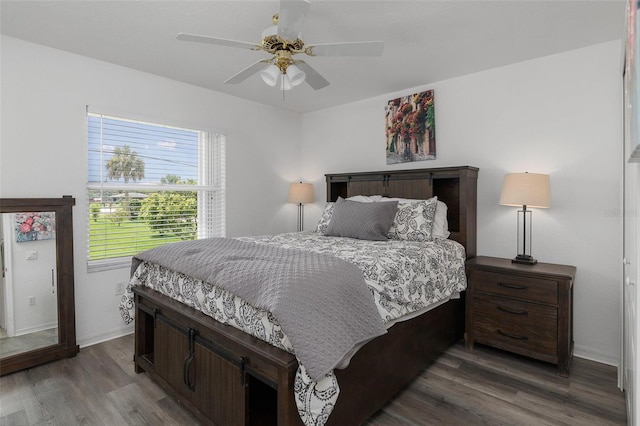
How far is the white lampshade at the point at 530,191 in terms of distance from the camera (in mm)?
2707

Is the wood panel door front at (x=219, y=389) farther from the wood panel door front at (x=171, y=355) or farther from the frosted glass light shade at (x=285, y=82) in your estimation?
the frosted glass light shade at (x=285, y=82)

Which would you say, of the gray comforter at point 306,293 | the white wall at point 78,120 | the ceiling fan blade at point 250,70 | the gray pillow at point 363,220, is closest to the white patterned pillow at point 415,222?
the gray pillow at point 363,220

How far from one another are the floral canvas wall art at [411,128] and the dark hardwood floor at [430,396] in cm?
206

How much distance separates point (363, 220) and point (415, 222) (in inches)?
17.7

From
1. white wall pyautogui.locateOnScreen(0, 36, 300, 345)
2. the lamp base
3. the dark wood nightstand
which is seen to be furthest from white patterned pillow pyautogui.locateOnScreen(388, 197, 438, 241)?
white wall pyautogui.locateOnScreen(0, 36, 300, 345)

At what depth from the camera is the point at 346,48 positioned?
2.07 meters

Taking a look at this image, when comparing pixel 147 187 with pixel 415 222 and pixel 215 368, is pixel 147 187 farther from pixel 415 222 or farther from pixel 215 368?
pixel 415 222

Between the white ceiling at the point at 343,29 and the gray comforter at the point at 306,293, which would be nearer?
the gray comforter at the point at 306,293

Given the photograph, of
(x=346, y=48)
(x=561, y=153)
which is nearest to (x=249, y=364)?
(x=346, y=48)

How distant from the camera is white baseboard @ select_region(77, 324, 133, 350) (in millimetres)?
3004

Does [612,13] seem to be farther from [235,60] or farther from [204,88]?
[204,88]

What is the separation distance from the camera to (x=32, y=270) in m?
2.71

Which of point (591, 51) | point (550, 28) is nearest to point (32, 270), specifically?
point (550, 28)

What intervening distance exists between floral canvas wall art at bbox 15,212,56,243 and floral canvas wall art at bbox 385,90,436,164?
3.24 metres
